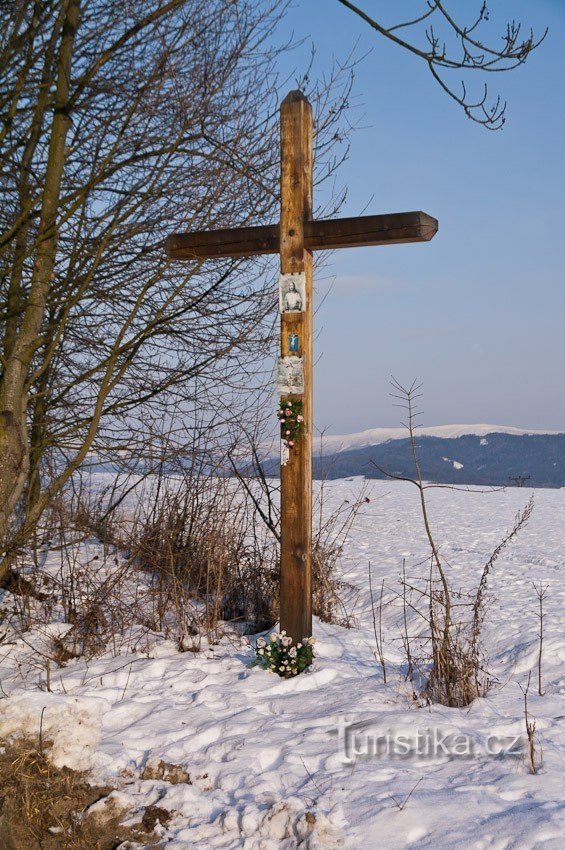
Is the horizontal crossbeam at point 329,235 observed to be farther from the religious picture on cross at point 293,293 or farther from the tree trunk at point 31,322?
the tree trunk at point 31,322

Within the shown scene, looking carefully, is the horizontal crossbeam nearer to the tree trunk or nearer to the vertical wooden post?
the vertical wooden post

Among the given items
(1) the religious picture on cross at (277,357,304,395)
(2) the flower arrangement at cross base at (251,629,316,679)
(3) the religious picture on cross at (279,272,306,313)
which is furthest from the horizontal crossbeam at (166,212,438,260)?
(2) the flower arrangement at cross base at (251,629,316,679)

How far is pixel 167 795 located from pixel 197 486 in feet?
11.5

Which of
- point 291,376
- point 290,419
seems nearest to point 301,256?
point 291,376

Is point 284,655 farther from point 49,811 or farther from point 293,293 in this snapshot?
point 293,293

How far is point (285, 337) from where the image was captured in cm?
470

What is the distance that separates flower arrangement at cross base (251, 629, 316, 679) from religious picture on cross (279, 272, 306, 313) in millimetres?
2132

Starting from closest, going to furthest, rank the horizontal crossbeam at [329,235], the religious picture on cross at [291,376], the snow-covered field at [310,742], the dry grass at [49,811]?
1. the snow-covered field at [310,742]
2. the dry grass at [49,811]
3. the horizontal crossbeam at [329,235]
4. the religious picture on cross at [291,376]

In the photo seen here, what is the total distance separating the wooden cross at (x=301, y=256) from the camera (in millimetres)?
4621

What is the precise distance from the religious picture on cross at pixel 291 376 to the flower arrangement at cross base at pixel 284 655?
1.59 metres

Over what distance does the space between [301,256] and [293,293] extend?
0.84 ft

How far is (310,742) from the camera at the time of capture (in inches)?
140

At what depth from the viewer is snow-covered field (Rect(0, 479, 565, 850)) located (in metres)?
2.81

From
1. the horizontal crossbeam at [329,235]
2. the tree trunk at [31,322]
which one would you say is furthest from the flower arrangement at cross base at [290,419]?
the tree trunk at [31,322]
